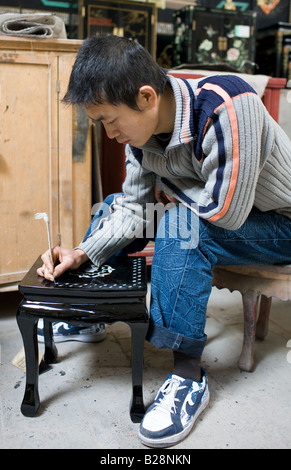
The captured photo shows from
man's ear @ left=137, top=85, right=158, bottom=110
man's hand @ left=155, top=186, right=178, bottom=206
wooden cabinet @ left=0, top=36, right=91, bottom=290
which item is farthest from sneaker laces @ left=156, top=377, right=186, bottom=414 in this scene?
wooden cabinet @ left=0, top=36, right=91, bottom=290

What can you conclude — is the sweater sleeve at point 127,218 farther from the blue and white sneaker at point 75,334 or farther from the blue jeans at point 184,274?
the blue and white sneaker at point 75,334

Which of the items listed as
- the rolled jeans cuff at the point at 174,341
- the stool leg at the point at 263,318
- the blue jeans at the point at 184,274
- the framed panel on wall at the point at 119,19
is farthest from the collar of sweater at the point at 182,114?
the framed panel on wall at the point at 119,19

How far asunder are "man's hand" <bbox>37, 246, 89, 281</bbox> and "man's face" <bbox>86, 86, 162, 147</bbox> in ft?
1.06

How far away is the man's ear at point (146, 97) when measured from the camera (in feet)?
3.24

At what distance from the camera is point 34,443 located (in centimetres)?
A: 102

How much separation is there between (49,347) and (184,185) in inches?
→ 24.0

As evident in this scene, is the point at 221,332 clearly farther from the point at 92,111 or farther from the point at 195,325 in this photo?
the point at 92,111

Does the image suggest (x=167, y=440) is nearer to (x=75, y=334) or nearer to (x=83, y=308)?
(x=83, y=308)

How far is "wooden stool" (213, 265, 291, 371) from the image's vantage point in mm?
1255

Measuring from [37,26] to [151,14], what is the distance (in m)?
0.81

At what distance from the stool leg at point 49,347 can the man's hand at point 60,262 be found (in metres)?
0.23

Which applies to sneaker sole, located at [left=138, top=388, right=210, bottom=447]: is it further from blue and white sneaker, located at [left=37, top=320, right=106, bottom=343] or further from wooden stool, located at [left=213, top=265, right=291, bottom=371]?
blue and white sneaker, located at [left=37, top=320, right=106, bottom=343]

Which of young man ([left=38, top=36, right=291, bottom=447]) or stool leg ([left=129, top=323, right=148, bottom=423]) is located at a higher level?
young man ([left=38, top=36, right=291, bottom=447])
